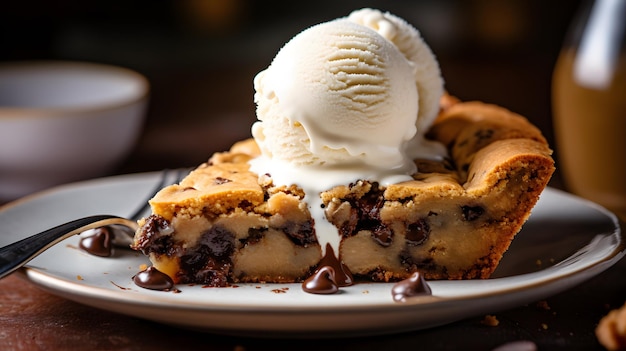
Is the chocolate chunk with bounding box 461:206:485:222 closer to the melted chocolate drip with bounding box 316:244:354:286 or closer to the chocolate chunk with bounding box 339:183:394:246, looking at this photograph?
the chocolate chunk with bounding box 339:183:394:246

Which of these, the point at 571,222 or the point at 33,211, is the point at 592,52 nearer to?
the point at 571,222

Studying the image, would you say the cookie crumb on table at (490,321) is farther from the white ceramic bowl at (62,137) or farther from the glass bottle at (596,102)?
the white ceramic bowl at (62,137)

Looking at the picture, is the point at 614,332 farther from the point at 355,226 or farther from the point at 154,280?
Result: the point at 154,280

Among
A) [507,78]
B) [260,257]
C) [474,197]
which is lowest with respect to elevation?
[507,78]

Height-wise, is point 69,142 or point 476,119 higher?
point 476,119

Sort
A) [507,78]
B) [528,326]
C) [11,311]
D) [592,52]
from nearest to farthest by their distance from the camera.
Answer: [528,326] → [11,311] → [592,52] → [507,78]

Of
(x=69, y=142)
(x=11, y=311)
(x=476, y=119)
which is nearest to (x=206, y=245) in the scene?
(x=11, y=311)

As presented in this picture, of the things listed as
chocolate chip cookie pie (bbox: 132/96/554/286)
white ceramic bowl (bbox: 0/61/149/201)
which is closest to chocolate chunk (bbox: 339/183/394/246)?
chocolate chip cookie pie (bbox: 132/96/554/286)
